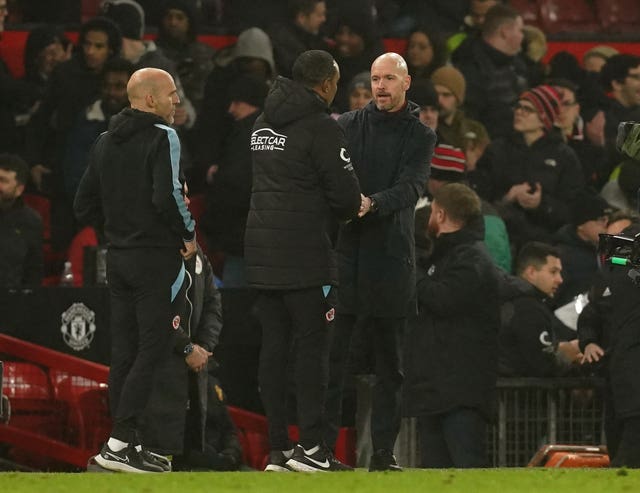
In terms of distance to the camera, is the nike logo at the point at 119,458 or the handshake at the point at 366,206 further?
the handshake at the point at 366,206

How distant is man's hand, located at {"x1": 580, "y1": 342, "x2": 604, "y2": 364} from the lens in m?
10.4

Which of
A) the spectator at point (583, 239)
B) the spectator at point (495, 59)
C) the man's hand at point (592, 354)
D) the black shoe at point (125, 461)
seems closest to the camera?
the black shoe at point (125, 461)

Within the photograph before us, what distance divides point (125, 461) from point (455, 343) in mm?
2209

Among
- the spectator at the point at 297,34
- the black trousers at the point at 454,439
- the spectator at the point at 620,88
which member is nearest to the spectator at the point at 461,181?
the spectator at the point at 297,34

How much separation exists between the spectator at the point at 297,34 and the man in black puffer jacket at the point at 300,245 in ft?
19.0

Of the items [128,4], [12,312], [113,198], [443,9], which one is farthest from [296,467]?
[443,9]

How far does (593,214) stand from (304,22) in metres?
3.02

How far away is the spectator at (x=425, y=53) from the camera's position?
48.0 ft

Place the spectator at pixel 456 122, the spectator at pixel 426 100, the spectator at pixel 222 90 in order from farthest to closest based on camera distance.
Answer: the spectator at pixel 456 122
the spectator at pixel 222 90
the spectator at pixel 426 100

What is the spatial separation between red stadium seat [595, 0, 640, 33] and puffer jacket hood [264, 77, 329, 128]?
9.93 m

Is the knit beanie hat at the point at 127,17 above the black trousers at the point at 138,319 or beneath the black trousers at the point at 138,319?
above

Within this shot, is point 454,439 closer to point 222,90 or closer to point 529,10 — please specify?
point 222,90

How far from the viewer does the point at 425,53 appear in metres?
14.7

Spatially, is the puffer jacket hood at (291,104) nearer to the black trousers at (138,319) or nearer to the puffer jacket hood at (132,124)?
the puffer jacket hood at (132,124)
